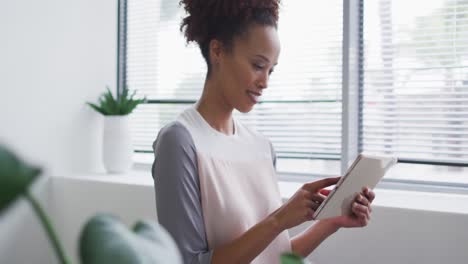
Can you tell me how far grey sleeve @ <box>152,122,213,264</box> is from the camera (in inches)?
54.2

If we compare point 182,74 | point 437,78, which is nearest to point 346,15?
point 437,78

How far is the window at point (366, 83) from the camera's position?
8.21 feet

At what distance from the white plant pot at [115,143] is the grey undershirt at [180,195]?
5.91ft

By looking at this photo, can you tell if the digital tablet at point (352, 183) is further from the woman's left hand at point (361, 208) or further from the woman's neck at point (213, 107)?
the woman's neck at point (213, 107)

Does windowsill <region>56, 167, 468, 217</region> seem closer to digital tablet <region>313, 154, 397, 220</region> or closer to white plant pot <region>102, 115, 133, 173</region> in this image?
white plant pot <region>102, 115, 133, 173</region>

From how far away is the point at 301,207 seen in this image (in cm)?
133

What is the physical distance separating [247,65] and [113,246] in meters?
1.32

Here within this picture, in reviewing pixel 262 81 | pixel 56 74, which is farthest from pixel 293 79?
pixel 262 81

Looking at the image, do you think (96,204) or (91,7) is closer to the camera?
(96,204)

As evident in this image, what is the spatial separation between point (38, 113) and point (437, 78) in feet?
6.75

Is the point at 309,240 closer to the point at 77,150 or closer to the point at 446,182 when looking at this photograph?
the point at 446,182

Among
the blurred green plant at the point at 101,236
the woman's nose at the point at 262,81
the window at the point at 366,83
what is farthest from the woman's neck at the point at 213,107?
the blurred green plant at the point at 101,236

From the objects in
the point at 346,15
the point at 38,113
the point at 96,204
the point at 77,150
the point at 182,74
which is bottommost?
the point at 96,204

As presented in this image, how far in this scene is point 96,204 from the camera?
2.97m
